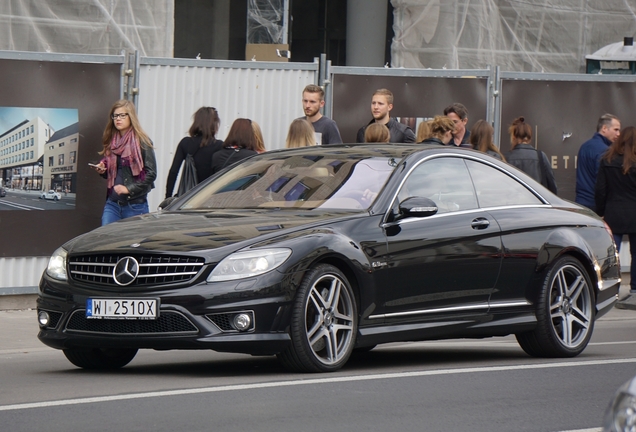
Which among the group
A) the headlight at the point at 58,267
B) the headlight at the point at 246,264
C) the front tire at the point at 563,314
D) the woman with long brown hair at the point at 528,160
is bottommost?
the front tire at the point at 563,314

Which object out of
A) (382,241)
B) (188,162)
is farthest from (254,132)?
(382,241)

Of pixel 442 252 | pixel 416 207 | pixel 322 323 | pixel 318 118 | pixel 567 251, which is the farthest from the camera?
pixel 318 118

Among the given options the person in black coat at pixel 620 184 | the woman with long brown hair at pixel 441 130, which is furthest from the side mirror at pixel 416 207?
the person in black coat at pixel 620 184

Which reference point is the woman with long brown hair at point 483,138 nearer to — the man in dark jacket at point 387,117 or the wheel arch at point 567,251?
the man in dark jacket at point 387,117

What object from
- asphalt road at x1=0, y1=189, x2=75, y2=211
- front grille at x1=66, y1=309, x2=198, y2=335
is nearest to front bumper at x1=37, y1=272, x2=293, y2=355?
front grille at x1=66, y1=309, x2=198, y2=335

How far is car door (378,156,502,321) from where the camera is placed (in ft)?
27.7

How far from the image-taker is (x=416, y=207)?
848 cm

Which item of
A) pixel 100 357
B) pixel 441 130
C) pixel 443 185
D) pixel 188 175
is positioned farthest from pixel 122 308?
pixel 441 130

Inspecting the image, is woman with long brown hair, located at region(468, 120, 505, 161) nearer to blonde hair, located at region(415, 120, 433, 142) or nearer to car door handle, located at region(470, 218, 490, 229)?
blonde hair, located at region(415, 120, 433, 142)

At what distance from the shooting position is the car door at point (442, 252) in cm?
845

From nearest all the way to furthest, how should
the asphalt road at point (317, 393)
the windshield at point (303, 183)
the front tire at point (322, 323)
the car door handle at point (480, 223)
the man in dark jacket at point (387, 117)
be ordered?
the asphalt road at point (317, 393) < the front tire at point (322, 323) < the windshield at point (303, 183) < the car door handle at point (480, 223) < the man in dark jacket at point (387, 117)

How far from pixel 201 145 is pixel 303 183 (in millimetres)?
3828

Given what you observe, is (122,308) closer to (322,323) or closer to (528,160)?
(322,323)

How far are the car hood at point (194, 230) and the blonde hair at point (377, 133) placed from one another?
12.6ft
